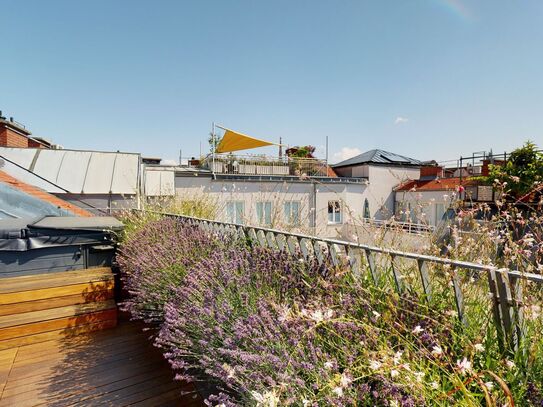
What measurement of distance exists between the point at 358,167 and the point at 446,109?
6.69 meters

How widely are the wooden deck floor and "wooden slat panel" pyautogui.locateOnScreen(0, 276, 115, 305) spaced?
45 centimetres

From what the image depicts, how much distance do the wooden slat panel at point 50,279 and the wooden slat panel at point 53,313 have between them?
257mm

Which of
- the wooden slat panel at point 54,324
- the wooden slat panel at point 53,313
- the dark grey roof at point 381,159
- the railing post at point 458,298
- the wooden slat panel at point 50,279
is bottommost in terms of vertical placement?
the wooden slat panel at point 54,324

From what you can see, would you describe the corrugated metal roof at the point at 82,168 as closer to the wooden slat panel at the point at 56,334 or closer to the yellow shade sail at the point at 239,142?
the yellow shade sail at the point at 239,142

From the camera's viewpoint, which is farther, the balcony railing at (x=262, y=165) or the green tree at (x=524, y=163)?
the green tree at (x=524, y=163)

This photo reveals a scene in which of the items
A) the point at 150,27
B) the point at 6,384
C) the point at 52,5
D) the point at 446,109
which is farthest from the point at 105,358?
the point at 446,109

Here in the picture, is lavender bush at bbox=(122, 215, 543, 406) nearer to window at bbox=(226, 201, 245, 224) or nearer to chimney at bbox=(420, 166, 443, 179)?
window at bbox=(226, 201, 245, 224)

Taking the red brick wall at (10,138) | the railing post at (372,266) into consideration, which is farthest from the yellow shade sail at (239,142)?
the railing post at (372,266)

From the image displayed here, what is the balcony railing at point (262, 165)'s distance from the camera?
11.5m

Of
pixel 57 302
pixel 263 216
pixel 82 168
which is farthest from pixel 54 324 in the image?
pixel 82 168

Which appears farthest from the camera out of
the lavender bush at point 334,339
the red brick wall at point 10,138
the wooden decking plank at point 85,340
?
the red brick wall at point 10,138

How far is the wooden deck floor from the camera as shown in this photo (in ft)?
6.18

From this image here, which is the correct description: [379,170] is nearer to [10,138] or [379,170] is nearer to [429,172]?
[429,172]

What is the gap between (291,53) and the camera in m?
9.59
